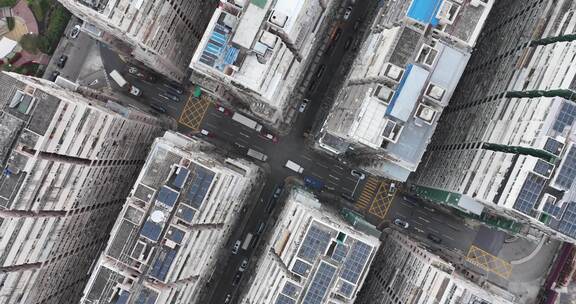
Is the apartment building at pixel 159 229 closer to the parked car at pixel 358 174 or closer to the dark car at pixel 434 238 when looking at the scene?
the parked car at pixel 358 174

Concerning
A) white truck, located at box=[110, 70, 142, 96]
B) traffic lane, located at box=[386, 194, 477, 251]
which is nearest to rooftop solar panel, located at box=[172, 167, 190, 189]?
white truck, located at box=[110, 70, 142, 96]

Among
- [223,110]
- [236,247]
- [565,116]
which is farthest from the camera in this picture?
[223,110]

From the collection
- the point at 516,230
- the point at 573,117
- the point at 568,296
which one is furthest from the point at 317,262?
the point at 568,296

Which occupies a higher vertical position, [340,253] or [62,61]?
[62,61]

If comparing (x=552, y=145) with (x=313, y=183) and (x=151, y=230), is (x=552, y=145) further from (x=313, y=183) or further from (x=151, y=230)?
(x=151, y=230)

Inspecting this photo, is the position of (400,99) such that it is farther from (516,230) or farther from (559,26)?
(516,230)

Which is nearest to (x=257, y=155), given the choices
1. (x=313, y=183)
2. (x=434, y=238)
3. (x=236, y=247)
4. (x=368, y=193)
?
(x=313, y=183)

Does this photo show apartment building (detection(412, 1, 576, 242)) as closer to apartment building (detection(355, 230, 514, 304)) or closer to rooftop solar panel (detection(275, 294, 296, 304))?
apartment building (detection(355, 230, 514, 304))
